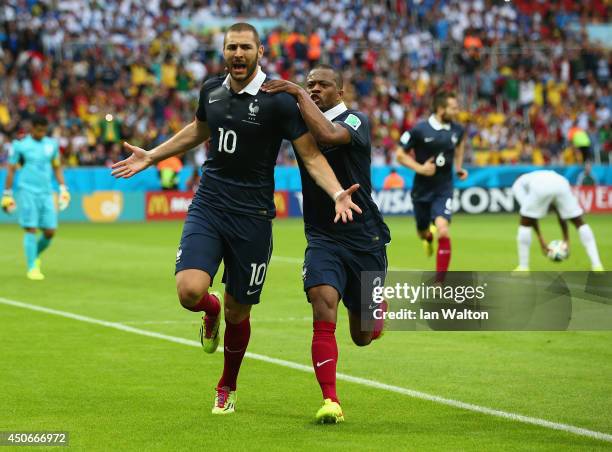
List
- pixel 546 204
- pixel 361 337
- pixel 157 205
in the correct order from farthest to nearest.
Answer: pixel 157 205, pixel 546 204, pixel 361 337

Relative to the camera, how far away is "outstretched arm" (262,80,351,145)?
7.66 meters

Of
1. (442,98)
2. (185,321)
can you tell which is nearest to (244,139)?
(185,321)

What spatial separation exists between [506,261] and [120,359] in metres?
10.7

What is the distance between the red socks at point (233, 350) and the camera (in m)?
8.19

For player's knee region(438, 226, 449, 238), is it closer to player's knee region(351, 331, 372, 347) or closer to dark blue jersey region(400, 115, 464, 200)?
dark blue jersey region(400, 115, 464, 200)

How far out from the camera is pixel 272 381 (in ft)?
30.8

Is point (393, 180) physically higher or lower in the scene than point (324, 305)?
higher

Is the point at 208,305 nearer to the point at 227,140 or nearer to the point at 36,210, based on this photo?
the point at 227,140

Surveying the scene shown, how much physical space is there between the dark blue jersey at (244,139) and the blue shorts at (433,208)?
8.14 metres

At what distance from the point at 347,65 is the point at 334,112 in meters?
31.0

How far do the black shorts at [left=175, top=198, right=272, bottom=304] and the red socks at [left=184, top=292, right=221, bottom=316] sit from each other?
225 mm

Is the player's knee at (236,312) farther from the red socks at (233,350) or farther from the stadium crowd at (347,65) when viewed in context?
the stadium crowd at (347,65)

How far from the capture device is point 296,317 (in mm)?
13438

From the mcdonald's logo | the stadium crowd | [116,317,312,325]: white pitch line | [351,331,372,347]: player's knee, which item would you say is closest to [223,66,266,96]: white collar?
[351,331,372,347]: player's knee
